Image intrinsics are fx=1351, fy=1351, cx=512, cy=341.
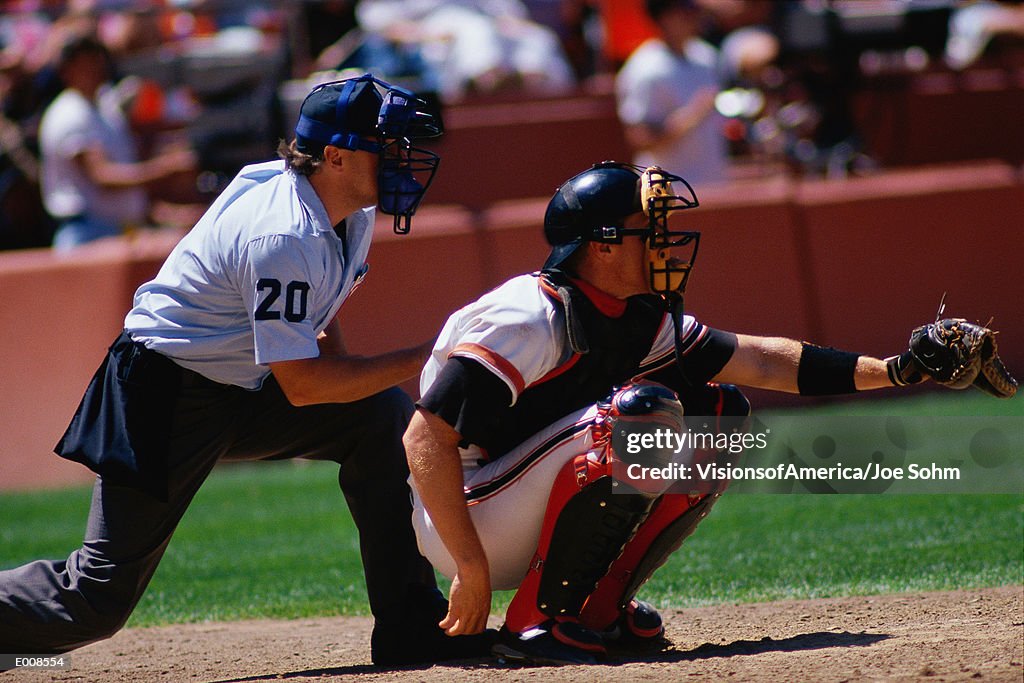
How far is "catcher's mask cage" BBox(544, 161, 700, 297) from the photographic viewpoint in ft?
12.9

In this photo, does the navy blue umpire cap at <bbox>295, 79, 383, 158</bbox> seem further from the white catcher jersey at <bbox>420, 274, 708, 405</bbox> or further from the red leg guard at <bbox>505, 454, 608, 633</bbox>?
the red leg guard at <bbox>505, 454, 608, 633</bbox>

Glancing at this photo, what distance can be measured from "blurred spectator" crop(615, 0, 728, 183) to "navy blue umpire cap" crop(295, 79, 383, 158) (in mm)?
5135

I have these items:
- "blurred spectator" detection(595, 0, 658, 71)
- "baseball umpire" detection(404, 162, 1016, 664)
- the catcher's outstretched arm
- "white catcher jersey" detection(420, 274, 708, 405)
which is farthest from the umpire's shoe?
"blurred spectator" detection(595, 0, 658, 71)

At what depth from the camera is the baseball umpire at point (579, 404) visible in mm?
3775

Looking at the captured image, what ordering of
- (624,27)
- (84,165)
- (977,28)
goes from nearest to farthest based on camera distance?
1. (84,165)
2. (624,27)
3. (977,28)

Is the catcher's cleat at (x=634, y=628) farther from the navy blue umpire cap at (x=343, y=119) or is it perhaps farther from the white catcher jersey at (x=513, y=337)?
the navy blue umpire cap at (x=343, y=119)

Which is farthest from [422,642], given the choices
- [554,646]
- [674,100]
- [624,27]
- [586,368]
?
[624,27]

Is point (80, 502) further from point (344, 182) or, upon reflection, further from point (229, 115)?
point (344, 182)

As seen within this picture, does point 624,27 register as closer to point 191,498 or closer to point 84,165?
point 84,165

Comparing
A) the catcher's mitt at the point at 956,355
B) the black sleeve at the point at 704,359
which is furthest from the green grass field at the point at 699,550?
the catcher's mitt at the point at 956,355

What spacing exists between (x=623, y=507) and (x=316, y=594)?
91.6 inches

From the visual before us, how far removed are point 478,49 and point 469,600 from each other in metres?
7.84

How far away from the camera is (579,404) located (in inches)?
165

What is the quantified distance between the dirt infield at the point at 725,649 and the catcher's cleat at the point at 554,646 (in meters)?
0.07
